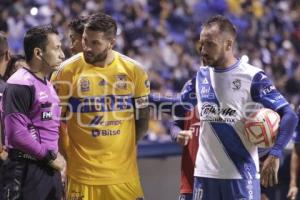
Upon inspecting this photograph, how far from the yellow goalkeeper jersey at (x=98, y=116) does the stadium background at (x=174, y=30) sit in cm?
589

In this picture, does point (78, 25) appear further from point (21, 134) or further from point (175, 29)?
point (175, 29)

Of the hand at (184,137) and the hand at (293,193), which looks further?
the hand at (293,193)

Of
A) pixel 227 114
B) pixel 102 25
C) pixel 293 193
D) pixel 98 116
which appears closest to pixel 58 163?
pixel 98 116

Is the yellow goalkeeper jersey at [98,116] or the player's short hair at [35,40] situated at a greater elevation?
the player's short hair at [35,40]

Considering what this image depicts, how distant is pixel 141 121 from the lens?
21.6 feet

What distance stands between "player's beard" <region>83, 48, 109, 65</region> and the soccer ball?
1.25 m

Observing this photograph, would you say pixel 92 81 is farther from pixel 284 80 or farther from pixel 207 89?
pixel 284 80

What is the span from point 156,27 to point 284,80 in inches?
121

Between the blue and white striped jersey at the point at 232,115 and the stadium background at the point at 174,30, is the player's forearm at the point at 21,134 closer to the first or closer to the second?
the blue and white striped jersey at the point at 232,115

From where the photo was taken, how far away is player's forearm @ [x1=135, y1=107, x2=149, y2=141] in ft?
21.4

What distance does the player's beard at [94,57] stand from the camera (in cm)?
624

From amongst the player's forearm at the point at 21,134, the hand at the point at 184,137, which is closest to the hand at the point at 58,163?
the player's forearm at the point at 21,134

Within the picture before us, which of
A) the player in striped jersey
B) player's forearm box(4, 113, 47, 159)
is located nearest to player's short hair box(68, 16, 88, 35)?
the player in striped jersey

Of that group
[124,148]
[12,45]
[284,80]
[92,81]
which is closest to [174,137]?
[124,148]
